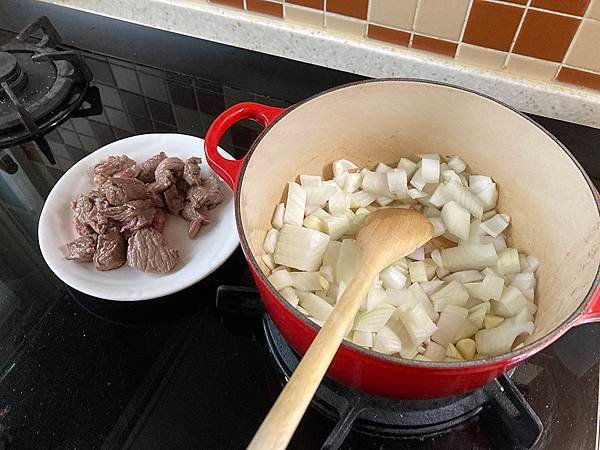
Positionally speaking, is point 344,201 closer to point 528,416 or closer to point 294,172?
point 294,172

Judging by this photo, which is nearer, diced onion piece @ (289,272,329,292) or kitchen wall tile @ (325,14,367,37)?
diced onion piece @ (289,272,329,292)

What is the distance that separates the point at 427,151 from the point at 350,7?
278 mm

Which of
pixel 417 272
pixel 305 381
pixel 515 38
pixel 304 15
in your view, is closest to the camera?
pixel 305 381

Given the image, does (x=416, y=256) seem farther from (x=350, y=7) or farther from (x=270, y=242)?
(x=350, y=7)

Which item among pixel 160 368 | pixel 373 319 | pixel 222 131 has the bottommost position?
pixel 160 368

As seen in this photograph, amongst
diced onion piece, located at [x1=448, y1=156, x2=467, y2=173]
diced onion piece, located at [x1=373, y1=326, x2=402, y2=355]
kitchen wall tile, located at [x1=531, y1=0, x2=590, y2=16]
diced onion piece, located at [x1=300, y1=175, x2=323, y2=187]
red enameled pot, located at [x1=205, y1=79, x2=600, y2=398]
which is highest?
kitchen wall tile, located at [x1=531, y1=0, x2=590, y2=16]

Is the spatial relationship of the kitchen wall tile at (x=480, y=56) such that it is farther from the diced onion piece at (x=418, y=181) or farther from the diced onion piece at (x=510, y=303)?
the diced onion piece at (x=510, y=303)

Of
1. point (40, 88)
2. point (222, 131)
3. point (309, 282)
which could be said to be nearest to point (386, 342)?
point (309, 282)

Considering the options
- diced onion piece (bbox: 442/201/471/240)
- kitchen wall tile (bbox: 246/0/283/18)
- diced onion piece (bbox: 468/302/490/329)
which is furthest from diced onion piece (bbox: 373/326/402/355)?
kitchen wall tile (bbox: 246/0/283/18)

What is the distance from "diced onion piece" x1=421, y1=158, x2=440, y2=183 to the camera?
0.81 m

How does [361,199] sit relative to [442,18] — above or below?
below

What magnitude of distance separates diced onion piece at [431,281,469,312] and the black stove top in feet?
0.37

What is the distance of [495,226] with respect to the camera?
790 millimetres

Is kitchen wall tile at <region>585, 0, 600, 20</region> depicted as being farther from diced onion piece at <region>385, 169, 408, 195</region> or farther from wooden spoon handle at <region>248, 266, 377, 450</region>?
wooden spoon handle at <region>248, 266, 377, 450</region>
